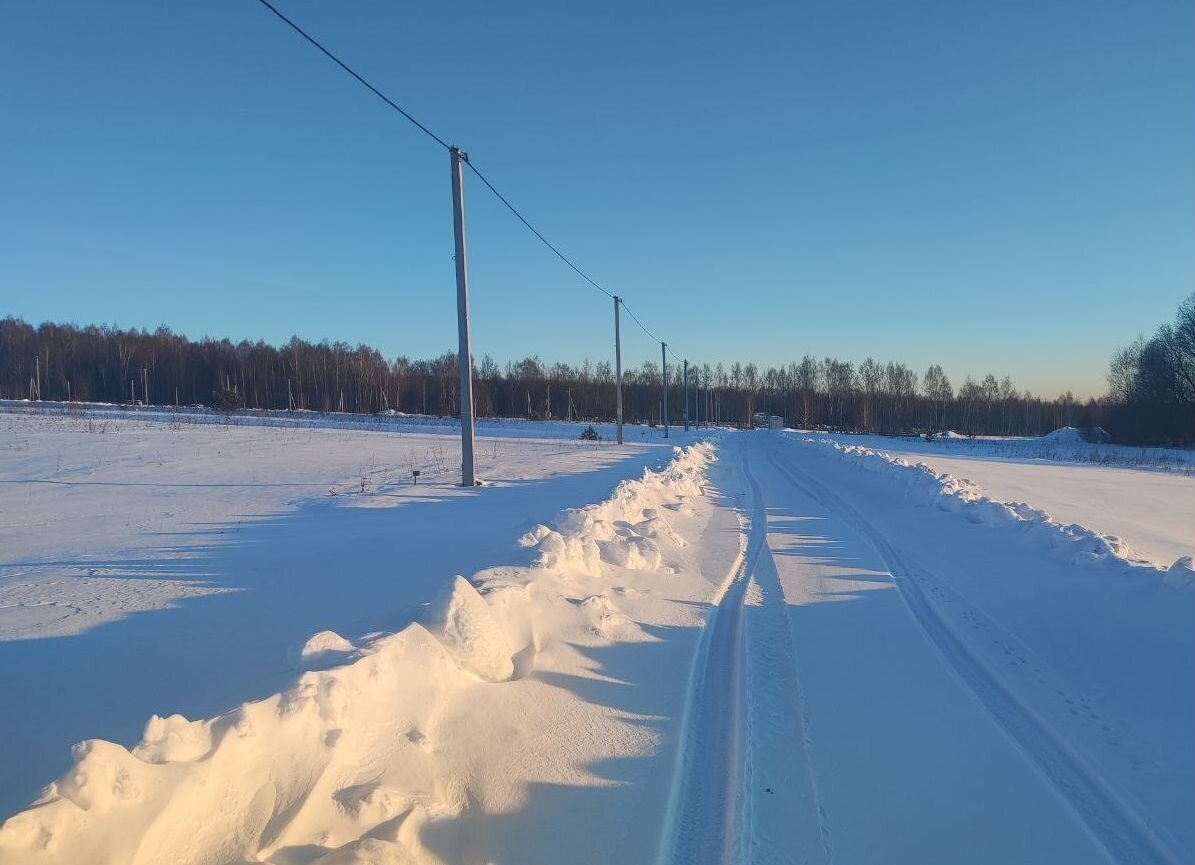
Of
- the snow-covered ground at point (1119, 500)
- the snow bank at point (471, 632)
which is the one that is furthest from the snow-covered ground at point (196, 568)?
the snow-covered ground at point (1119, 500)

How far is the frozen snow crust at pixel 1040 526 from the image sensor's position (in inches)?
285

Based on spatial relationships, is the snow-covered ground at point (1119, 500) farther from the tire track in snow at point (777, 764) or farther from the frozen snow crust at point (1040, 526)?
the tire track in snow at point (777, 764)

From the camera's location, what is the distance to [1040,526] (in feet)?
32.1

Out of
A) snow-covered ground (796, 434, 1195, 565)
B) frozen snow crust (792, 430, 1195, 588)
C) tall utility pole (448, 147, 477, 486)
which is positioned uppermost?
tall utility pole (448, 147, 477, 486)

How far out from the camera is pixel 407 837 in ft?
10.00

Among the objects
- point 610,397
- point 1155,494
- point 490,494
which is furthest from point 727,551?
point 610,397

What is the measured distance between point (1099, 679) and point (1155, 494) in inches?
786

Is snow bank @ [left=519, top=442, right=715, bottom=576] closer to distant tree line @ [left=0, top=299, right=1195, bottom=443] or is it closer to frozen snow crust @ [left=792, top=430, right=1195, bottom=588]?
frozen snow crust @ [left=792, top=430, right=1195, bottom=588]

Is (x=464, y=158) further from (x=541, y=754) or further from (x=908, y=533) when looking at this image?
(x=541, y=754)

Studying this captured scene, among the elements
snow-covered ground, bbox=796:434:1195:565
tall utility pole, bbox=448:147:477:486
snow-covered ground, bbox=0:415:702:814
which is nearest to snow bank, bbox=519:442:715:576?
snow-covered ground, bbox=0:415:702:814

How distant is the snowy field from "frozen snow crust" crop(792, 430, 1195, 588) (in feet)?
0.22

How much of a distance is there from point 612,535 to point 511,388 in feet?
353

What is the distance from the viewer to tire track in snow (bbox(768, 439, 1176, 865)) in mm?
3285

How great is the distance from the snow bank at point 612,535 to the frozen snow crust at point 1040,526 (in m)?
4.98
